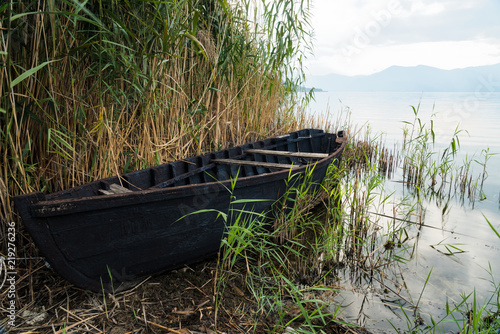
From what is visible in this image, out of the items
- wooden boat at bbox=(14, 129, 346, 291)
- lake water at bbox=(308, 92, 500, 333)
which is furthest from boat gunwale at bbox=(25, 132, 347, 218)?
lake water at bbox=(308, 92, 500, 333)

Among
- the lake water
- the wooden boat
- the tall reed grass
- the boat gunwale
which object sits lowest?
the lake water

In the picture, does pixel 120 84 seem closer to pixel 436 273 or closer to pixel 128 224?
pixel 128 224

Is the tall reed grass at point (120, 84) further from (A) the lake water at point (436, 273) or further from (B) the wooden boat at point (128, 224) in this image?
(A) the lake water at point (436, 273)

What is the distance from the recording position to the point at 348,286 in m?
2.65

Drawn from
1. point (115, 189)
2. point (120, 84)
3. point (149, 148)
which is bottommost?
point (115, 189)

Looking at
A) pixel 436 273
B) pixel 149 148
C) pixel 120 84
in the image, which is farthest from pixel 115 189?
pixel 436 273

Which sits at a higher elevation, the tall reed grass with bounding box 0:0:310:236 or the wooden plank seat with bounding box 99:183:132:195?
the tall reed grass with bounding box 0:0:310:236

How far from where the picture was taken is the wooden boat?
5.91 feet

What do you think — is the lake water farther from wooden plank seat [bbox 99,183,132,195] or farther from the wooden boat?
wooden plank seat [bbox 99,183,132,195]

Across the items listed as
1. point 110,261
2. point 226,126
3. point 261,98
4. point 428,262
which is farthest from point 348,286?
point 261,98

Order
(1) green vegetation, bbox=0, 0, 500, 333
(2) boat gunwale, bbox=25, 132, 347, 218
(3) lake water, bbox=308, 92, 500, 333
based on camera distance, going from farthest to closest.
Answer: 1. (3) lake water, bbox=308, 92, 500, 333
2. (1) green vegetation, bbox=0, 0, 500, 333
3. (2) boat gunwale, bbox=25, 132, 347, 218

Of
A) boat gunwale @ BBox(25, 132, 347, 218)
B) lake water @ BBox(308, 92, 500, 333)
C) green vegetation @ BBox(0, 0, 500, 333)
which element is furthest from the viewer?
lake water @ BBox(308, 92, 500, 333)

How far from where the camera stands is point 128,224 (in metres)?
2.02

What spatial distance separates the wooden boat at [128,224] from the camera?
5.91 feet
